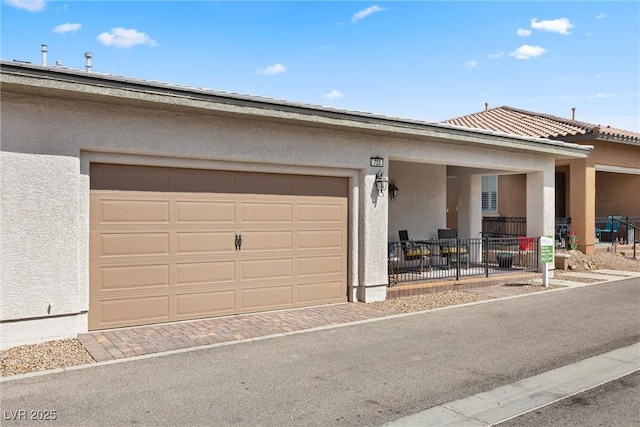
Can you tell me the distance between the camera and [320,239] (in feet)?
31.8

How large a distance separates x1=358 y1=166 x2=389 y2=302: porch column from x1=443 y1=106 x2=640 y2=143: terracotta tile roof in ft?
26.4

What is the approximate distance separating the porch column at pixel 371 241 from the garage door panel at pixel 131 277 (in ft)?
12.6

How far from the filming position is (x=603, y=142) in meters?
17.4

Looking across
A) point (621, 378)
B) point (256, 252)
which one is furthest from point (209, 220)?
point (621, 378)

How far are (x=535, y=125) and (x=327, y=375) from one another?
14978 mm

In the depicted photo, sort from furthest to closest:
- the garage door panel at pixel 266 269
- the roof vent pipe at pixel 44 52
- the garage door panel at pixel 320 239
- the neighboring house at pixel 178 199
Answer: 1. the garage door panel at pixel 320 239
2. the garage door panel at pixel 266 269
3. the roof vent pipe at pixel 44 52
4. the neighboring house at pixel 178 199

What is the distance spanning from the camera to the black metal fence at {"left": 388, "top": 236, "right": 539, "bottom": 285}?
37.2ft

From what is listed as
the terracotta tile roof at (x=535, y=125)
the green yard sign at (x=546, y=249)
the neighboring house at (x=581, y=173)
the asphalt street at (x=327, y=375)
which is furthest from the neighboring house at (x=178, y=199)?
the neighboring house at (x=581, y=173)

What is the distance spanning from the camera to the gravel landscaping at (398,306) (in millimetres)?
6047

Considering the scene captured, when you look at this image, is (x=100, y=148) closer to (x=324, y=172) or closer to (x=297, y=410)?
(x=324, y=172)

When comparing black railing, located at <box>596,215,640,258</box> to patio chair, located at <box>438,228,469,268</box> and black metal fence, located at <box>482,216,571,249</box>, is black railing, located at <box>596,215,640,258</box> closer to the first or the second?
black metal fence, located at <box>482,216,571,249</box>

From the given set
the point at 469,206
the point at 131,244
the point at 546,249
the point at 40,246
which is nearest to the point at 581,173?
the point at 469,206

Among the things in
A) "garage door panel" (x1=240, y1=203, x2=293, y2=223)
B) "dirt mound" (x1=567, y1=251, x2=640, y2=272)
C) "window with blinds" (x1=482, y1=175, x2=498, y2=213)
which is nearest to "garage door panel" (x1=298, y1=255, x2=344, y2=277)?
"garage door panel" (x1=240, y1=203, x2=293, y2=223)

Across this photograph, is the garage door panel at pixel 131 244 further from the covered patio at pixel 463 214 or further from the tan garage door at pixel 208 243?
the covered patio at pixel 463 214
